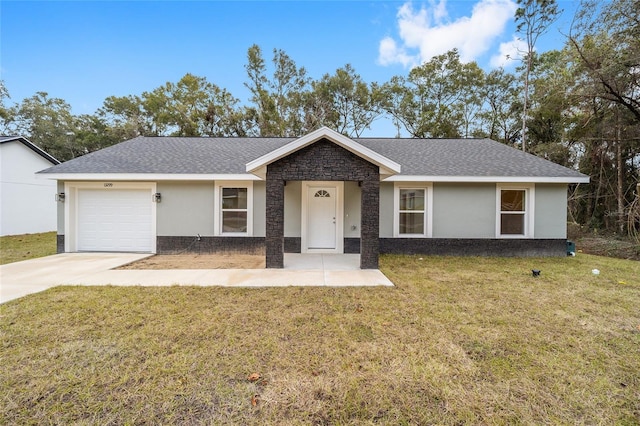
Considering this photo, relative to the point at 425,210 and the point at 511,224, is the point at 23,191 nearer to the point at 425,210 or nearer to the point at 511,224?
the point at 425,210

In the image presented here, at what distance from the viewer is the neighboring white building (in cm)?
1239

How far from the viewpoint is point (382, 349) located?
3096 mm

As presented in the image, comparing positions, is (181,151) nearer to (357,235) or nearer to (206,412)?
(357,235)

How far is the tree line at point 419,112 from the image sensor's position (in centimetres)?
1222

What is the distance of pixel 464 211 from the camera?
28.7ft

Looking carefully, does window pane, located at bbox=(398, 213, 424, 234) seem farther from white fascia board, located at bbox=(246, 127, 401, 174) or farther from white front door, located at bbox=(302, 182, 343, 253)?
white fascia board, located at bbox=(246, 127, 401, 174)

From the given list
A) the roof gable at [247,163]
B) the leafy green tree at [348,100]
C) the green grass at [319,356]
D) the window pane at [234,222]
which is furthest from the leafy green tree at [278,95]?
the green grass at [319,356]

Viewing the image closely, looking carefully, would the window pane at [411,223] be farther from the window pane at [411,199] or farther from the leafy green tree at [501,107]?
the leafy green tree at [501,107]

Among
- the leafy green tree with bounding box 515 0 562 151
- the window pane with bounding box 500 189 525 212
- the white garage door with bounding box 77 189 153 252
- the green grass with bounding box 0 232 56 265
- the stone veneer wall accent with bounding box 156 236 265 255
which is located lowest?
the green grass with bounding box 0 232 56 265

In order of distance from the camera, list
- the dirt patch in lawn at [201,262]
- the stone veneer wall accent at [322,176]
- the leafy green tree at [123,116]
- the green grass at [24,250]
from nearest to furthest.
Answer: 1. the stone veneer wall accent at [322,176]
2. the dirt patch in lawn at [201,262]
3. the green grass at [24,250]
4. the leafy green tree at [123,116]

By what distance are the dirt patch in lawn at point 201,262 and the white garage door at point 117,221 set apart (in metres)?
1.26

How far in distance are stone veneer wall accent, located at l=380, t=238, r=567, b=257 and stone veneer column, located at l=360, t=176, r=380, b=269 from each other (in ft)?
7.58

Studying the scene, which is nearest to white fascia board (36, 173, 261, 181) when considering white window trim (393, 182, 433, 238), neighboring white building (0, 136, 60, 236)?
white window trim (393, 182, 433, 238)

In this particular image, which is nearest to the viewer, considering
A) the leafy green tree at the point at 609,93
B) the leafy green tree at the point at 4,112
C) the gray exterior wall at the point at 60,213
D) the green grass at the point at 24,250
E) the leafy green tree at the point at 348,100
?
the green grass at the point at 24,250
